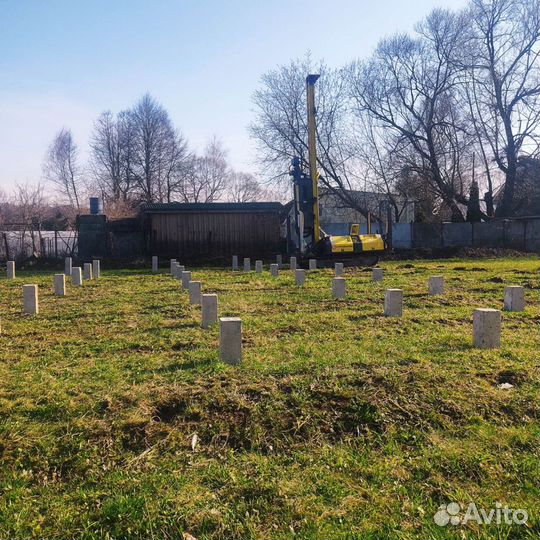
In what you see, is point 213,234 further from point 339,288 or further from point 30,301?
point 30,301

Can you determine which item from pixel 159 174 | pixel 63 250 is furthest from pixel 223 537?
pixel 159 174

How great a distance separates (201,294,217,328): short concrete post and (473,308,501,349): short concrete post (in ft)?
12.1

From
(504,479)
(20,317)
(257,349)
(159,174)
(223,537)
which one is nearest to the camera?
(223,537)

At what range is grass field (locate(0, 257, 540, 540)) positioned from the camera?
278 cm

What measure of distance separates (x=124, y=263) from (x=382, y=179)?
20173mm

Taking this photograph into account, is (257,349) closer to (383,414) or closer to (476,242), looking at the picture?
(383,414)

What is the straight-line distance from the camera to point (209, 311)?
7.50 meters

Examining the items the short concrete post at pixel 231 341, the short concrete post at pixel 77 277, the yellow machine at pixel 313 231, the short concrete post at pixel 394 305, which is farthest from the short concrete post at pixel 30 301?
the yellow machine at pixel 313 231

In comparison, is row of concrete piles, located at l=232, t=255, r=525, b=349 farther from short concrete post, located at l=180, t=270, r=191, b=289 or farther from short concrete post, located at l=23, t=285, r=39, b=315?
short concrete post, located at l=23, t=285, r=39, b=315

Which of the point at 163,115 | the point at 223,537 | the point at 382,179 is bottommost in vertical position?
the point at 223,537

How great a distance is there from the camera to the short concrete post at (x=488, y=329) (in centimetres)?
578

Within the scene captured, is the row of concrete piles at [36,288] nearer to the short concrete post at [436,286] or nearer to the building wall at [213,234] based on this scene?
the building wall at [213,234]

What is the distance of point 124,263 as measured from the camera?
24.5 m

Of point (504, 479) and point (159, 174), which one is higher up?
point (159, 174)
